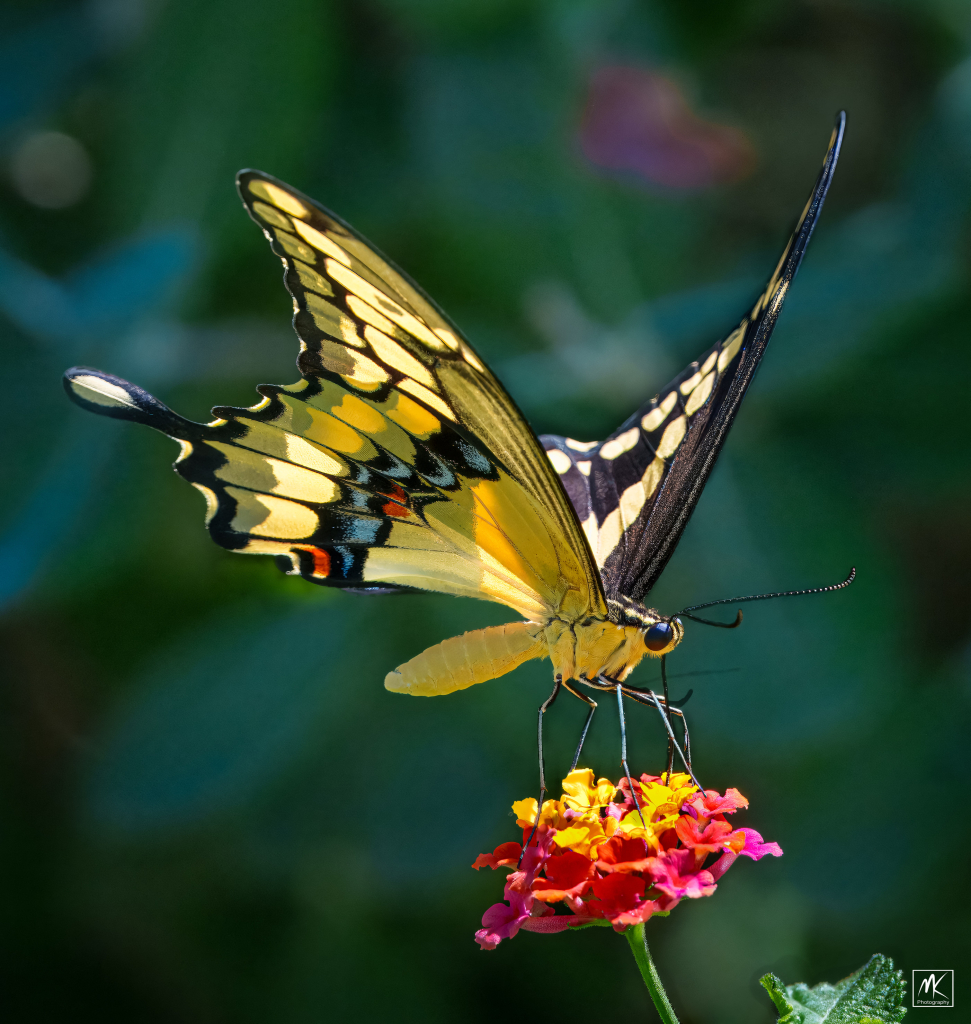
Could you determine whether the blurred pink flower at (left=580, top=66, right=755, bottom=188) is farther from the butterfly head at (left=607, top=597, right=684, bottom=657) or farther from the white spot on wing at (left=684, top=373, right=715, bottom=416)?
the butterfly head at (left=607, top=597, right=684, bottom=657)

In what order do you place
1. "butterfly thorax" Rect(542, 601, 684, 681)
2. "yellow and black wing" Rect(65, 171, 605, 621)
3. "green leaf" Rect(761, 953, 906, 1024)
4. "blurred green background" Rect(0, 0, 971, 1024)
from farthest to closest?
1. "blurred green background" Rect(0, 0, 971, 1024)
2. "butterfly thorax" Rect(542, 601, 684, 681)
3. "yellow and black wing" Rect(65, 171, 605, 621)
4. "green leaf" Rect(761, 953, 906, 1024)

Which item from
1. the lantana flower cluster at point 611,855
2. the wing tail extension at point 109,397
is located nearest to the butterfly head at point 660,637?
the lantana flower cluster at point 611,855

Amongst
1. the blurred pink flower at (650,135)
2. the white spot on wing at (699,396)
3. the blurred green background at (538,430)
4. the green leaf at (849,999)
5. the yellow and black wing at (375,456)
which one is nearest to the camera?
the green leaf at (849,999)

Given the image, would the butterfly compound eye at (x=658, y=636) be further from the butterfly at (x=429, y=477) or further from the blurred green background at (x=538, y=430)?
the blurred green background at (x=538, y=430)

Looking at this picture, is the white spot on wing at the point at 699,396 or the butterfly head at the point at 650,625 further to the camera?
the white spot on wing at the point at 699,396

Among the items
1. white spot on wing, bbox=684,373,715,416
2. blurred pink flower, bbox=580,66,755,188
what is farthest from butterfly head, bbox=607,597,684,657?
blurred pink flower, bbox=580,66,755,188

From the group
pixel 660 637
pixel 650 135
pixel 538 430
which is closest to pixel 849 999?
pixel 660 637

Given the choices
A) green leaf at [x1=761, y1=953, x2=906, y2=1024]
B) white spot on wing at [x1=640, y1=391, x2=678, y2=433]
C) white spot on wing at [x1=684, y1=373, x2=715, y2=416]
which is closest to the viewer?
green leaf at [x1=761, y1=953, x2=906, y2=1024]

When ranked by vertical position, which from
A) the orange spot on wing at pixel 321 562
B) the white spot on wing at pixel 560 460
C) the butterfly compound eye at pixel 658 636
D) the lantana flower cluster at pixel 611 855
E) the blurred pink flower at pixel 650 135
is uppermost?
the blurred pink flower at pixel 650 135
